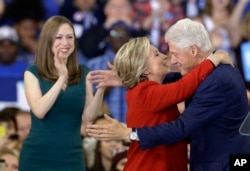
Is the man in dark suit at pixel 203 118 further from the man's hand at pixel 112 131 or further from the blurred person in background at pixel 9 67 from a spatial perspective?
the blurred person in background at pixel 9 67

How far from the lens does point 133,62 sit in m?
2.89

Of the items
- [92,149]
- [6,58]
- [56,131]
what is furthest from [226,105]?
[6,58]

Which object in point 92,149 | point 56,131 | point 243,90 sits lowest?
point 92,149

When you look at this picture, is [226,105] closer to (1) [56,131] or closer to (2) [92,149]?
(1) [56,131]

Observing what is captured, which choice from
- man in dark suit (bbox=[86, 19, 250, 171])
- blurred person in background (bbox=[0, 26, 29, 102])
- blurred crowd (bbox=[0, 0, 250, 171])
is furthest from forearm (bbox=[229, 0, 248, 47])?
man in dark suit (bbox=[86, 19, 250, 171])

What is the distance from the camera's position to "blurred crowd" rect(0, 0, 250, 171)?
16.8ft

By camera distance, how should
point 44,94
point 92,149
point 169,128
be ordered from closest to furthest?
point 169,128 < point 44,94 < point 92,149

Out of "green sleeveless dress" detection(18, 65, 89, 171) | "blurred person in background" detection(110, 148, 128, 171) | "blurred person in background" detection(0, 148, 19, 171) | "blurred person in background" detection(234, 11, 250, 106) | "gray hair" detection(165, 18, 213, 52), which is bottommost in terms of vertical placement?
"blurred person in background" detection(110, 148, 128, 171)

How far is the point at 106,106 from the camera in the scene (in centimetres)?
521

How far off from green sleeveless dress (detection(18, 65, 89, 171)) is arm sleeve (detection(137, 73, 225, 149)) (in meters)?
0.63

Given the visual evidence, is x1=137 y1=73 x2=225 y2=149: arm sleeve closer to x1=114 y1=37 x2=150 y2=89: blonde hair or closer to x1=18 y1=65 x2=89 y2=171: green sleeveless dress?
x1=114 y1=37 x2=150 y2=89: blonde hair

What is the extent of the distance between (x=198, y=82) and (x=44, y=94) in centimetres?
81

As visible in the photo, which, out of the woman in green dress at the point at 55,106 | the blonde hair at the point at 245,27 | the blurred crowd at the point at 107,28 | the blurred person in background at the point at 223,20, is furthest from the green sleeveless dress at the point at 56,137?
the blonde hair at the point at 245,27

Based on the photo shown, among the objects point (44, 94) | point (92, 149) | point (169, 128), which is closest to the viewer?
point (169, 128)
